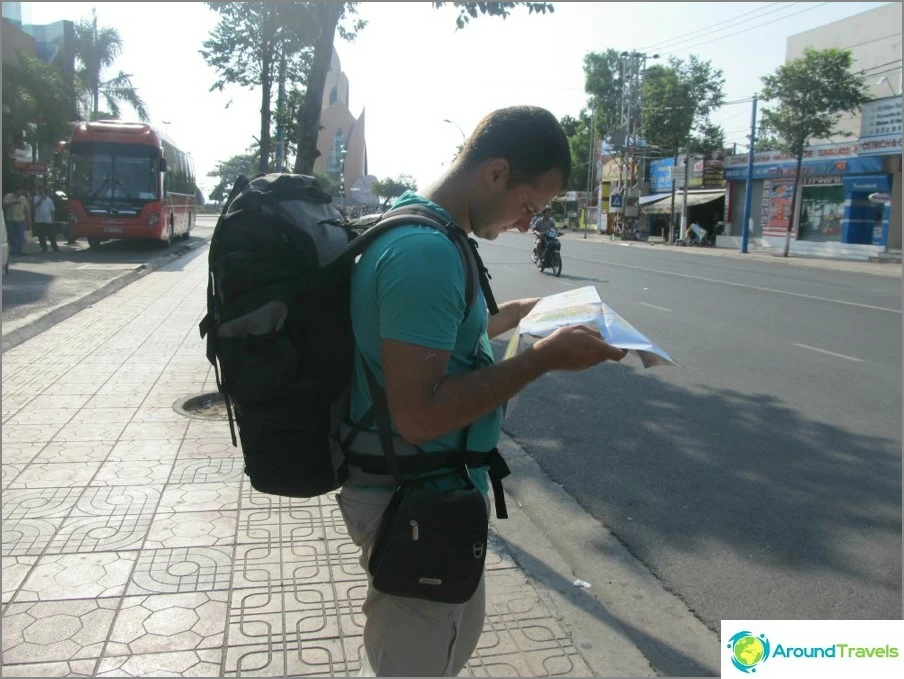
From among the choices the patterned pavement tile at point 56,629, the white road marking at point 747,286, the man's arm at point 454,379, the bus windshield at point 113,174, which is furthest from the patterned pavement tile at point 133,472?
the bus windshield at point 113,174

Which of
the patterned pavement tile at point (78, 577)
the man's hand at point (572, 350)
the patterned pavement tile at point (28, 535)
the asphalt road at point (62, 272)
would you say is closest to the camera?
the man's hand at point (572, 350)

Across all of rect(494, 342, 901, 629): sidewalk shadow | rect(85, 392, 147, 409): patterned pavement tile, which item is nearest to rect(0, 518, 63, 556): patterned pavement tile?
rect(85, 392, 147, 409): patterned pavement tile

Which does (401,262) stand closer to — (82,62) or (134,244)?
(134,244)

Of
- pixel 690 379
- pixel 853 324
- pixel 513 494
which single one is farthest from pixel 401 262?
pixel 853 324

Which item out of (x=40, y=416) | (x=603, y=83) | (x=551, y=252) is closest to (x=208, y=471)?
(x=40, y=416)

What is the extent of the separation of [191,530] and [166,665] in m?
1.18

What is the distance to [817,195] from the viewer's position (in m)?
33.3

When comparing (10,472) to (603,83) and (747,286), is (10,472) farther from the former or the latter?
(603,83)

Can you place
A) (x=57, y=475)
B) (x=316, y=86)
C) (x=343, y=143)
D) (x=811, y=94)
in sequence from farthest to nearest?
(x=343, y=143) → (x=811, y=94) → (x=316, y=86) → (x=57, y=475)

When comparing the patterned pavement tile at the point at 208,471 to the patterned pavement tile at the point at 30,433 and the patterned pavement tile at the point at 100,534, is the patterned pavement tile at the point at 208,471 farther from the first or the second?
→ the patterned pavement tile at the point at 30,433

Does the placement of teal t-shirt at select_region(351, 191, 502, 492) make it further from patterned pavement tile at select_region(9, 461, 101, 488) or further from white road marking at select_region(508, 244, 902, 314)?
white road marking at select_region(508, 244, 902, 314)

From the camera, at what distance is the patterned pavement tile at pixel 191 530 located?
370 centimetres

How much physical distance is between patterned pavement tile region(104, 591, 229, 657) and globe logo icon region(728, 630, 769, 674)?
1.78m

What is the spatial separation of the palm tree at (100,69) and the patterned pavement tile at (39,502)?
40998 mm
